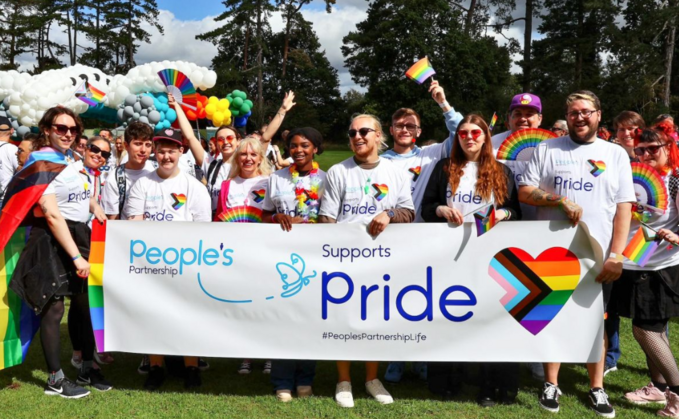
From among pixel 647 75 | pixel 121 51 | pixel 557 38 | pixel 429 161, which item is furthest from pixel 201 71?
pixel 121 51

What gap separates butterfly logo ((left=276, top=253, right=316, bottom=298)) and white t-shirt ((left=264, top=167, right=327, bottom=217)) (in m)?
0.36

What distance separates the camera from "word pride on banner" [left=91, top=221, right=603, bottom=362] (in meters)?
3.94

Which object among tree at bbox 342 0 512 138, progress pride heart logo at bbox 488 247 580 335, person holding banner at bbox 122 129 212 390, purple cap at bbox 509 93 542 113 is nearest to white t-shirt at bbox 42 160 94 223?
person holding banner at bbox 122 129 212 390

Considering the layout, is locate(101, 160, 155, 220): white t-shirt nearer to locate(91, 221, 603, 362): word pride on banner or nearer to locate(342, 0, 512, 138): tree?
locate(91, 221, 603, 362): word pride on banner

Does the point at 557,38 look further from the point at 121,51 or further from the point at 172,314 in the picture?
the point at 172,314

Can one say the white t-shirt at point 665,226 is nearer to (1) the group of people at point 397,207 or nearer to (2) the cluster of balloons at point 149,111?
(1) the group of people at point 397,207

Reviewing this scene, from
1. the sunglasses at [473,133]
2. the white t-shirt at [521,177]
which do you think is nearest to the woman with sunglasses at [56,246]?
the sunglasses at [473,133]

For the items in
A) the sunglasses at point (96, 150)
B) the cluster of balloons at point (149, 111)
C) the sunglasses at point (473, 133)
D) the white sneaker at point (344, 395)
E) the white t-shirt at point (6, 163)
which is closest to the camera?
the sunglasses at point (473, 133)

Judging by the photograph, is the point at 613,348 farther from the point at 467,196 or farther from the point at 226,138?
the point at 226,138

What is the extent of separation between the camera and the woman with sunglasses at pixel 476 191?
3916 millimetres

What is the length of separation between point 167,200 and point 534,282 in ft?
9.02

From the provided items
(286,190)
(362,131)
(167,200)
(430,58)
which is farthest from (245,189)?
(430,58)

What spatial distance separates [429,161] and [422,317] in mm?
1367

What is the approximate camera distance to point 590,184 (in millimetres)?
3768
